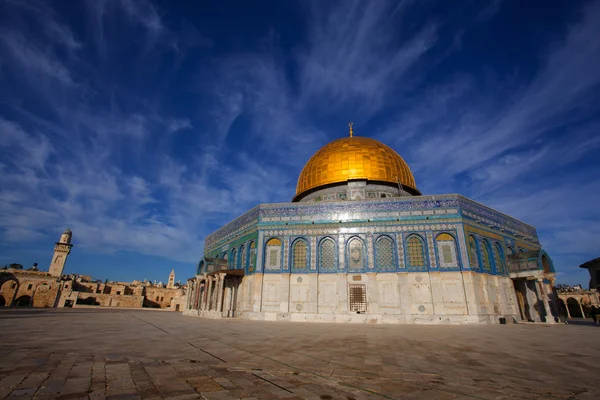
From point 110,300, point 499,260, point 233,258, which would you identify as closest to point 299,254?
point 233,258

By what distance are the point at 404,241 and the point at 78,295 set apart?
42.7 meters

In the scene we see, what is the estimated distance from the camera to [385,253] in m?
19.3

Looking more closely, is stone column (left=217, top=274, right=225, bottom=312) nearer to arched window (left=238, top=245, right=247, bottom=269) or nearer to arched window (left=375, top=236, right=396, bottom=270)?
arched window (left=238, top=245, right=247, bottom=269)

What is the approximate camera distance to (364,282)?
18.7m

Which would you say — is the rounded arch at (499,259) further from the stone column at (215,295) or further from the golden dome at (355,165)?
the stone column at (215,295)

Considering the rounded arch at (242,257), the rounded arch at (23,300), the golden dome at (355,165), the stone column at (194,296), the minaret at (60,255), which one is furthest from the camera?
the minaret at (60,255)

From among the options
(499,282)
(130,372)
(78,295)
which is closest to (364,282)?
(499,282)

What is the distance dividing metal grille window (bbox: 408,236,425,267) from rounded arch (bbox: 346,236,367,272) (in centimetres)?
288

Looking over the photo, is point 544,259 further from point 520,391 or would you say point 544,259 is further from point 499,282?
point 520,391

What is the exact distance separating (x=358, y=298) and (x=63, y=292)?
39.6 metres

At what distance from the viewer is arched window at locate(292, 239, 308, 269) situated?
65.5 feet

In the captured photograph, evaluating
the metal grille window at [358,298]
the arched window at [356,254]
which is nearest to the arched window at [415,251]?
the arched window at [356,254]

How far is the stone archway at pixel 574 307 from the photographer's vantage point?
41088 mm

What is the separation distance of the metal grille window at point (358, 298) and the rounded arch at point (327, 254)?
1772 millimetres
